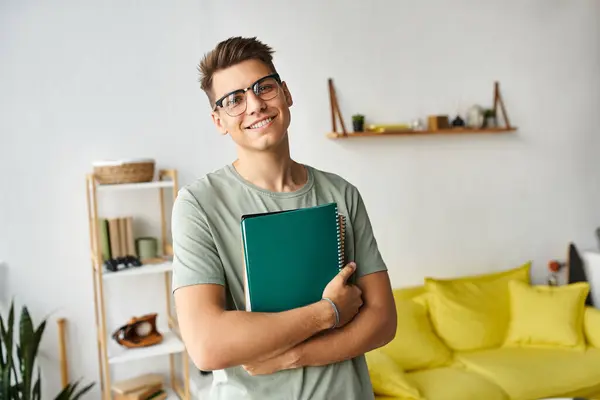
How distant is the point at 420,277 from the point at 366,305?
2.45 metres

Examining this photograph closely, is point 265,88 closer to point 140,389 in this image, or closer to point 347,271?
point 347,271

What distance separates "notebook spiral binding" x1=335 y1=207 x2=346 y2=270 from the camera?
3.84 feet

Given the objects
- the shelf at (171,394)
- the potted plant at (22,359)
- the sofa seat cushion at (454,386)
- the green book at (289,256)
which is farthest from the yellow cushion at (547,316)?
the green book at (289,256)

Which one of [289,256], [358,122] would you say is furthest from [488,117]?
[289,256]

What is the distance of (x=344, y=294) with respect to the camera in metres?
1.14

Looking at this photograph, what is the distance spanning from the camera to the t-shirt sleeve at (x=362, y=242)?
128cm

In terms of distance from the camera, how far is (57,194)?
282 centimetres

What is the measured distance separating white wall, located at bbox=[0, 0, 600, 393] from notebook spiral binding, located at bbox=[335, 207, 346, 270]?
195cm

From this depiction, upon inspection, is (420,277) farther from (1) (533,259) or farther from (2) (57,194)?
(2) (57,194)

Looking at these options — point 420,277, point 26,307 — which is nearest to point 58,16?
point 26,307

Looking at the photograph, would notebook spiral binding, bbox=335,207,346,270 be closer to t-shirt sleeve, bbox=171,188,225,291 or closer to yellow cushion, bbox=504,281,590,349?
t-shirt sleeve, bbox=171,188,225,291

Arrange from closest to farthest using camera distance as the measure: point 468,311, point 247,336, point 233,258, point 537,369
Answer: point 247,336, point 233,258, point 537,369, point 468,311

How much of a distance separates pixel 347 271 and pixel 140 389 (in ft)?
6.60

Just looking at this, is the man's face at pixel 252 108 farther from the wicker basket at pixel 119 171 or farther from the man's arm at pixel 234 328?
the wicker basket at pixel 119 171
